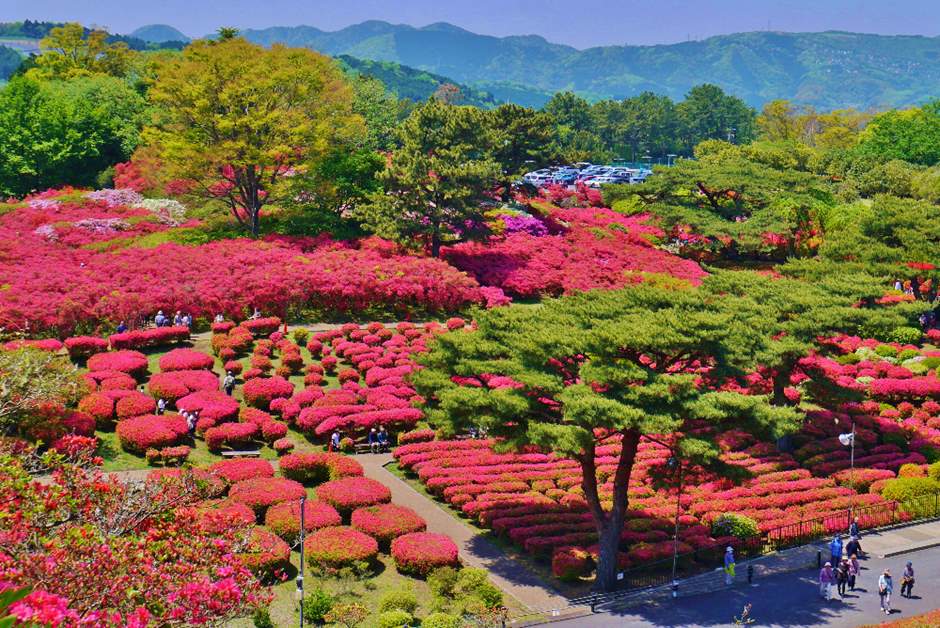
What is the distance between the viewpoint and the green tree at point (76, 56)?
347 feet

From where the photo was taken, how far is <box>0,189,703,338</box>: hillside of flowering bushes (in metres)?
46.8

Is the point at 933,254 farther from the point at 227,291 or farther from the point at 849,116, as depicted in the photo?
the point at 849,116

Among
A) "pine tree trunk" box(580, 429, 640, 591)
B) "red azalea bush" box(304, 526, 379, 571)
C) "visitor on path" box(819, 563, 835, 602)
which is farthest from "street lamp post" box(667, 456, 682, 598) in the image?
"red azalea bush" box(304, 526, 379, 571)

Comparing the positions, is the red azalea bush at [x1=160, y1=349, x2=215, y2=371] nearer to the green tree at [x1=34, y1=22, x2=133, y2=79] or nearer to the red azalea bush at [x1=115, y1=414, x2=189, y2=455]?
the red azalea bush at [x1=115, y1=414, x2=189, y2=455]

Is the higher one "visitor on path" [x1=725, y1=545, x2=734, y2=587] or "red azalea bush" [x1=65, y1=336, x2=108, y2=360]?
"red azalea bush" [x1=65, y1=336, x2=108, y2=360]

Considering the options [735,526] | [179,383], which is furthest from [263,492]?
[735,526]

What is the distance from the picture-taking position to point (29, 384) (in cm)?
2994

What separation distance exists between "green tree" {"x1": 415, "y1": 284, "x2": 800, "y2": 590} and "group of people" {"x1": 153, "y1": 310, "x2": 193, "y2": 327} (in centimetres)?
2084

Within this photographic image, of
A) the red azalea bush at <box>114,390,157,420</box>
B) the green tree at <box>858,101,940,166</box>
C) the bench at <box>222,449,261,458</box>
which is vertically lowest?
the bench at <box>222,449,261,458</box>

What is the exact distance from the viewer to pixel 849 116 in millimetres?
166375

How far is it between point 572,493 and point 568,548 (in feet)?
15.1

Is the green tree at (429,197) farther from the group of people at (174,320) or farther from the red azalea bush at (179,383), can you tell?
the red azalea bush at (179,383)

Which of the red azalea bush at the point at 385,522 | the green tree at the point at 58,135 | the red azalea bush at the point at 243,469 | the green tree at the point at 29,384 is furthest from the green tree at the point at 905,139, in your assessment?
the green tree at the point at 29,384

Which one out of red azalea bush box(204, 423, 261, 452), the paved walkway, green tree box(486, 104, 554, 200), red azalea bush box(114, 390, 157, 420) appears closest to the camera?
the paved walkway
